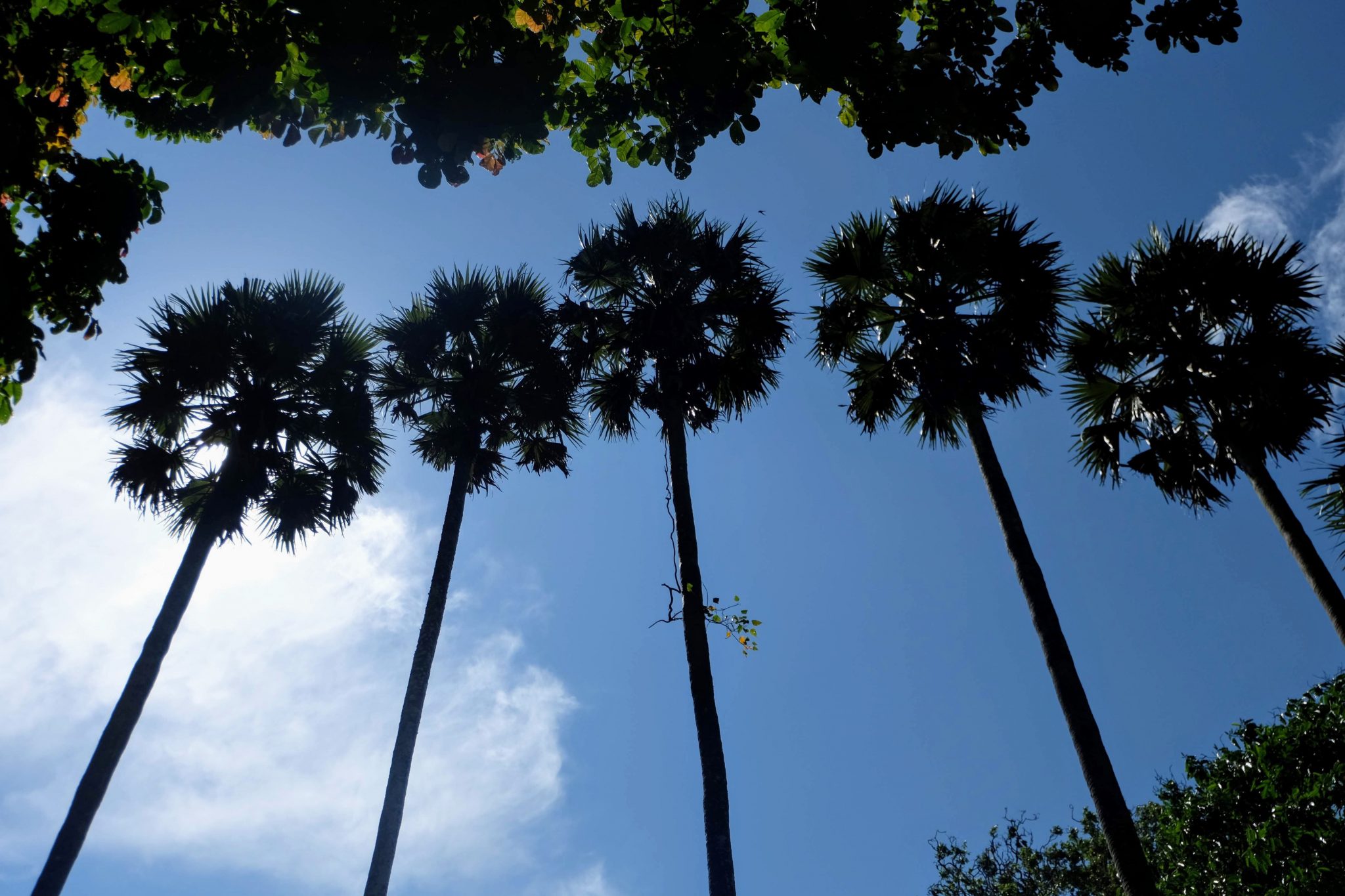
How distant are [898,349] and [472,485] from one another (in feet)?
26.3

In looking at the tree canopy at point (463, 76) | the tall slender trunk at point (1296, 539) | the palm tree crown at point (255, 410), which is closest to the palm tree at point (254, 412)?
the palm tree crown at point (255, 410)

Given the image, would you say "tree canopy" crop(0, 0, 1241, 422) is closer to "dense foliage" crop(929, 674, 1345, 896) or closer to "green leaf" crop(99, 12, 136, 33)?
"green leaf" crop(99, 12, 136, 33)

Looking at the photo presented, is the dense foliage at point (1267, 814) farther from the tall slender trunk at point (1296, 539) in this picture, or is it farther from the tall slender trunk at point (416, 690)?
the tall slender trunk at point (416, 690)

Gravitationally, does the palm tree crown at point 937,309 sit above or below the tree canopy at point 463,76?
above

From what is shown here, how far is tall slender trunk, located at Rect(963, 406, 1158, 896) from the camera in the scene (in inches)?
346

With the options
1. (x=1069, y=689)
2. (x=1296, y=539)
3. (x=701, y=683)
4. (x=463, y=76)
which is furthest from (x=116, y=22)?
(x=1296, y=539)

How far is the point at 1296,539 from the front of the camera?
451 inches

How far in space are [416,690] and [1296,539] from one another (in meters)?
12.6

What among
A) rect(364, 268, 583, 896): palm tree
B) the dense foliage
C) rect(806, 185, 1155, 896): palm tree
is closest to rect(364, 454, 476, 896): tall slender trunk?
rect(364, 268, 583, 896): palm tree

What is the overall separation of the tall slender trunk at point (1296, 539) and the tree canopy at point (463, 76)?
916 centimetres

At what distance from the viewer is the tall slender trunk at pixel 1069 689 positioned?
8791mm

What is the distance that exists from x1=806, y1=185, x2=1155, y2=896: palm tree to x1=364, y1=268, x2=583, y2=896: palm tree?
4983mm

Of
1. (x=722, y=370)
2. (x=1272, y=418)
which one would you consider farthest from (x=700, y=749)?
(x=1272, y=418)

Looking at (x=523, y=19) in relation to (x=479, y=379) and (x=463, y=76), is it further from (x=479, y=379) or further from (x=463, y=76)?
(x=479, y=379)
